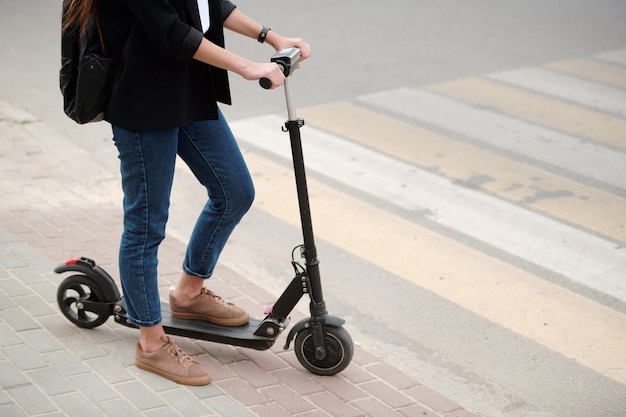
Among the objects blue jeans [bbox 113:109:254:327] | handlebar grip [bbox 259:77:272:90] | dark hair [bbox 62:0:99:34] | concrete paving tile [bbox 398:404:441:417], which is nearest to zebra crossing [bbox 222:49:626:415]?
concrete paving tile [bbox 398:404:441:417]

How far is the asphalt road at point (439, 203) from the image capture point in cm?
501

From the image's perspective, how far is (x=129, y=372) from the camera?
14.2 feet

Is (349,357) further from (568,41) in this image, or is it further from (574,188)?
(568,41)

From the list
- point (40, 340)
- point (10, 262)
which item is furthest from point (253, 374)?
point (10, 262)

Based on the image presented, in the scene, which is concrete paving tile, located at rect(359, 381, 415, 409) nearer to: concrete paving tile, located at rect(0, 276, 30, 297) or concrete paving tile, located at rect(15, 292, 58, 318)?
concrete paving tile, located at rect(15, 292, 58, 318)

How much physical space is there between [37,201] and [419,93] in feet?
13.6

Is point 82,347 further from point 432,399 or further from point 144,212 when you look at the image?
point 432,399

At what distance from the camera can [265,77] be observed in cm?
386

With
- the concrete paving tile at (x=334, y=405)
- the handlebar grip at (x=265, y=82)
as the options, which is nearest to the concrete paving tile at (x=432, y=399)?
the concrete paving tile at (x=334, y=405)

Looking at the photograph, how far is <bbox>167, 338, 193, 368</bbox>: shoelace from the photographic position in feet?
14.1

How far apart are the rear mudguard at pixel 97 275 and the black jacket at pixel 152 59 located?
0.95 metres

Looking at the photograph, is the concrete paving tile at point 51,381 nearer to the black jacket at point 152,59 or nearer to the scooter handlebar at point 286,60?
the black jacket at point 152,59

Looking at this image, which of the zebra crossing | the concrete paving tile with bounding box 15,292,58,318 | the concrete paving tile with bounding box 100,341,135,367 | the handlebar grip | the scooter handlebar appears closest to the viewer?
the handlebar grip

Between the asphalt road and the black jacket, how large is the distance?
5.95 feet
